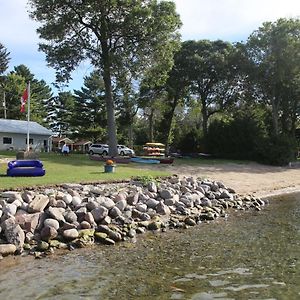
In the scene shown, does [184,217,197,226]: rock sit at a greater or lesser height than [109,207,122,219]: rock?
lesser

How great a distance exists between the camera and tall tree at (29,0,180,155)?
104ft

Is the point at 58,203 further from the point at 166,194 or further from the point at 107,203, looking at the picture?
the point at 166,194

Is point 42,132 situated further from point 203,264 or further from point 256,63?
point 203,264

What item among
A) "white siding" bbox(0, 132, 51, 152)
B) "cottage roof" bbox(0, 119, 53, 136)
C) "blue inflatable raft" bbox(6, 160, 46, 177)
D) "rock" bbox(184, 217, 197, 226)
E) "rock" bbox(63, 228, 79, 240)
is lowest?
"rock" bbox(184, 217, 197, 226)

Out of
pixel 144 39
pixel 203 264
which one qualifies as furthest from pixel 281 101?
pixel 203 264

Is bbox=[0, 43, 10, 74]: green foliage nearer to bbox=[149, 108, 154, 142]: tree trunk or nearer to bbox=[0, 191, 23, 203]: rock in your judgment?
bbox=[149, 108, 154, 142]: tree trunk

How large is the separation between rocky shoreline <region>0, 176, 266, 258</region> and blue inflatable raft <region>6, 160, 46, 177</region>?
8.03 feet

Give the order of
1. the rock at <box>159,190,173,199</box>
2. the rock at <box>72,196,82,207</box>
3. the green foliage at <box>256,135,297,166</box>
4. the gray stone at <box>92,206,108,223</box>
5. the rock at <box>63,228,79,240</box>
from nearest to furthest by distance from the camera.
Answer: the rock at <box>63,228,79,240</box>
the gray stone at <box>92,206,108,223</box>
the rock at <box>72,196,82,207</box>
the rock at <box>159,190,173,199</box>
the green foliage at <box>256,135,297,166</box>

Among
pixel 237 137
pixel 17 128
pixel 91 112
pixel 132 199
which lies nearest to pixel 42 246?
pixel 132 199

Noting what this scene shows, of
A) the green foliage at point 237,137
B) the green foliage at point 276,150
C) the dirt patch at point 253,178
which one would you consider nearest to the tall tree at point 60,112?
the green foliage at point 237,137

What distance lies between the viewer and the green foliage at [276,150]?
39.9m

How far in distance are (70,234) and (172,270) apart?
3389 millimetres

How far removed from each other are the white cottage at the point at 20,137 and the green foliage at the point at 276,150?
23724 mm

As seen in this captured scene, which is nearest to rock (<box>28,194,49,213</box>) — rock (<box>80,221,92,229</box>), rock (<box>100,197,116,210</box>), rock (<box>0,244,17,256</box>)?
rock (<box>80,221,92,229</box>)
